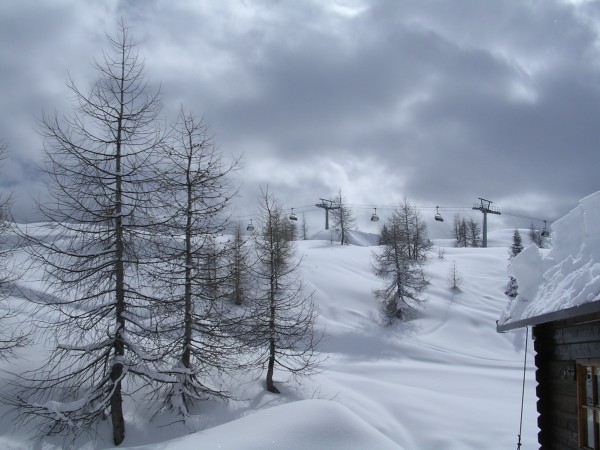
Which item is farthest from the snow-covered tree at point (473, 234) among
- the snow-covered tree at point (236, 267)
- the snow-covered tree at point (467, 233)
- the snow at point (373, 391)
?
the snow-covered tree at point (236, 267)

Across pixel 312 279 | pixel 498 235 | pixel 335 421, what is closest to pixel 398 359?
pixel 312 279

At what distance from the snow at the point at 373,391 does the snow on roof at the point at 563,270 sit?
12.9ft

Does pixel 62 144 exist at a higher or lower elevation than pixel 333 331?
higher

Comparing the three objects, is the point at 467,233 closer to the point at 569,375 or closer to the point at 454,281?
the point at 454,281

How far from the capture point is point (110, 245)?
38.1 ft

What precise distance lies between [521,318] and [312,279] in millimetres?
31648

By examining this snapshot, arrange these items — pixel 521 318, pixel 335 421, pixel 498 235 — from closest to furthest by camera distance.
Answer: pixel 521 318 → pixel 335 421 → pixel 498 235

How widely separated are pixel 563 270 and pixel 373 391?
511 inches

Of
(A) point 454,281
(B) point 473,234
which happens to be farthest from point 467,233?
(A) point 454,281

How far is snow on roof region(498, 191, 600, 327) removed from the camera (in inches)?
217

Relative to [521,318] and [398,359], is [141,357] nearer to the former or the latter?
[521,318]

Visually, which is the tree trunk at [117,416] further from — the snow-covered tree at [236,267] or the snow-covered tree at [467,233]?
the snow-covered tree at [467,233]

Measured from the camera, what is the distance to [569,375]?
6398mm

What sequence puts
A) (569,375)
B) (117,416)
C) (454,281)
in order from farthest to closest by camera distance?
(454,281) < (117,416) < (569,375)
